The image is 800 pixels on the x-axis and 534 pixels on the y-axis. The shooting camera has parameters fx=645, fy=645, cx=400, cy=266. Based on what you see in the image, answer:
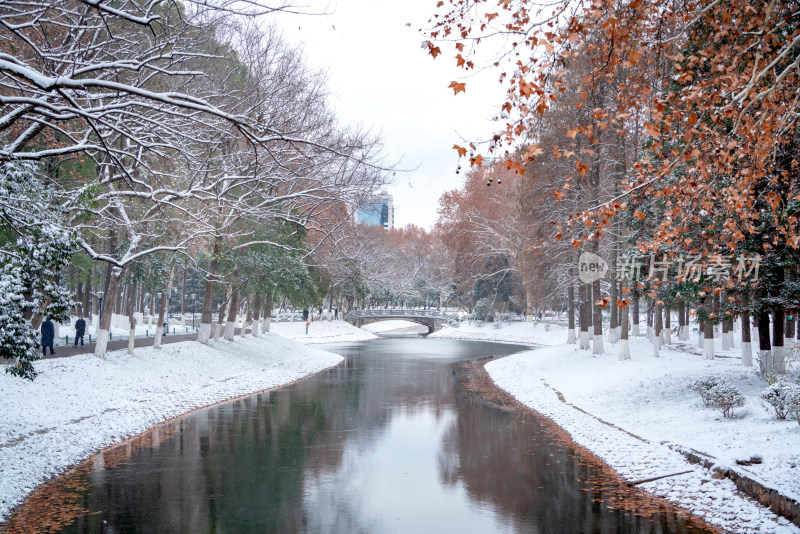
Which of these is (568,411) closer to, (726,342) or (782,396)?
(782,396)

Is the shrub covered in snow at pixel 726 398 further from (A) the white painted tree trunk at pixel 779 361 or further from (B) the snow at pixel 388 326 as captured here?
(B) the snow at pixel 388 326

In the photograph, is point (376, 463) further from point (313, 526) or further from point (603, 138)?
point (603, 138)

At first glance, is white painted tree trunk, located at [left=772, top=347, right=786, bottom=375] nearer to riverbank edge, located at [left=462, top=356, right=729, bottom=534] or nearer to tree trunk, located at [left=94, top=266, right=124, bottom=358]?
riverbank edge, located at [left=462, top=356, right=729, bottom=534]

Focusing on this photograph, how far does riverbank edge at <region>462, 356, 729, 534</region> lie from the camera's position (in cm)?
906

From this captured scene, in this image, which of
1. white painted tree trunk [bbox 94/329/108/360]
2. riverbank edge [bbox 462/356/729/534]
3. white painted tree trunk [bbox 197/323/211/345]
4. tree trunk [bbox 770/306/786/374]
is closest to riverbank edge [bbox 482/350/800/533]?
riverbank edge [bbox 462/356/729/534]

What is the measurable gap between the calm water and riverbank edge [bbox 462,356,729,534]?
0.57ft

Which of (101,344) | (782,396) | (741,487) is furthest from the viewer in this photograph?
(101,344)

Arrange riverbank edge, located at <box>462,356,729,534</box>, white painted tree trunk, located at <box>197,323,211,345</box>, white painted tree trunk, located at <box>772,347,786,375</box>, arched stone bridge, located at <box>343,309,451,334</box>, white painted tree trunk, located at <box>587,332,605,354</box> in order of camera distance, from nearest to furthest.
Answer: riverbank edge, located at <box>462,356,729,534</box> < white painted tree trunk, located at <box>772,347,786,375</box> < white painted tree trunk, located at <box>587,332,605,354</box> < white painted tree trunk, located at <box>197,323,211,345</box> < arched stone bridge, located at <box>343,309,451,334</box>

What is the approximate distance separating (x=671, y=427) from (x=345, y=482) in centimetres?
722

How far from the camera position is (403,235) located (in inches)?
5167

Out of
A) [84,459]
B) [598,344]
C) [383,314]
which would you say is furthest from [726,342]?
[383,314]

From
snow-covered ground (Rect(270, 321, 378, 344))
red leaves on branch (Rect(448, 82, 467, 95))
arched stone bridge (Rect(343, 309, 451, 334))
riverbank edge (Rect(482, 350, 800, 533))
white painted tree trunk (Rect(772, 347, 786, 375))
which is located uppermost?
red leaves on branch (Rect(448, 82, 467, 95))

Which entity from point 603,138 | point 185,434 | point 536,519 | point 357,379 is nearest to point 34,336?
point 185,434

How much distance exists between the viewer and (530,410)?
62.8 ft
